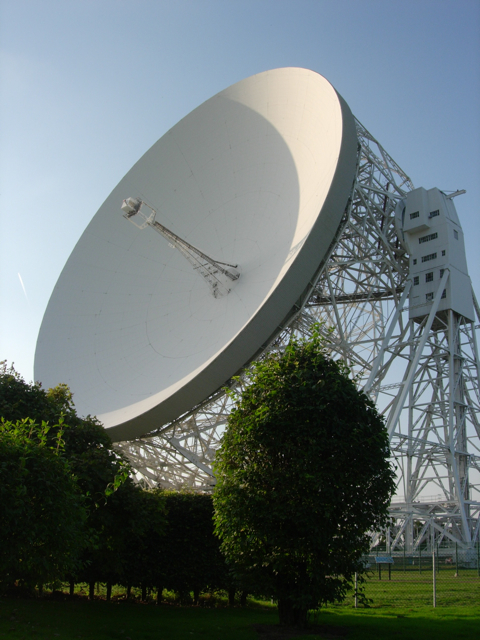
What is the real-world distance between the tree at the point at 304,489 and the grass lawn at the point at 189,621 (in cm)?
106

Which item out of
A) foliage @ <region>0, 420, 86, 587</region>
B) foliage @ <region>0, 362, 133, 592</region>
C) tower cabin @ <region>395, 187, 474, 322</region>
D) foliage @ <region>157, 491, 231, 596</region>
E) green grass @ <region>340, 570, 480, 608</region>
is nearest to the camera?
foliage @ <region>0, 420, 86, 587</region>

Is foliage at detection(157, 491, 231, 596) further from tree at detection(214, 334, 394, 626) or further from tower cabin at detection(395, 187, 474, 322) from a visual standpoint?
tower cabin at detection(395, 187, 474, 322)

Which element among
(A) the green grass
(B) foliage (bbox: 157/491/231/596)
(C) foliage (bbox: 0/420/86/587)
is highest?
(C) foliage (bbox: 0/420/86/587)

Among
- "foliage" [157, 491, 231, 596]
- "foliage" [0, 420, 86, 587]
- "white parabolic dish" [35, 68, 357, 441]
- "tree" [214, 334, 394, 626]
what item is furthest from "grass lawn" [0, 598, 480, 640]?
"white parabolic dish" [35, 68, 357, 441]

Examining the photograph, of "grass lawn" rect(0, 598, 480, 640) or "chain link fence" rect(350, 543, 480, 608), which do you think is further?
"chain link fence" rect(350, 543, 480, 608)

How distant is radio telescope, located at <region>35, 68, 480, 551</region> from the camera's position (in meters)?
20.3

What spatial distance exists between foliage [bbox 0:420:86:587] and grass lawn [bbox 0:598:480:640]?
163cm

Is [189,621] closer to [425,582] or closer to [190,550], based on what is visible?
[190,550]

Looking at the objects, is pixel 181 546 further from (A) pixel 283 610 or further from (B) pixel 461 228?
(B) pixel 461 228

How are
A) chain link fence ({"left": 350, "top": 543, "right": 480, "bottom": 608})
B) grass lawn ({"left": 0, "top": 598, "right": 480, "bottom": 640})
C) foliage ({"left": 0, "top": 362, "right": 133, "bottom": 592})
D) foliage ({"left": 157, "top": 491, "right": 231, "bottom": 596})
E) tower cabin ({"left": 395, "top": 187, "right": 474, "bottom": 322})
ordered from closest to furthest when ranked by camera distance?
grass lawn ({"left": 0, "top": 598, "right": 480, "bottom": 640})
foliage ({"left": 0, "top": 362, "right": 133, "bottom": 592})
chain link fence ({"left": 350, "top": 543, "right": 480, "bottom": 608})
foliage ({"left": 157, "top": 491, "right": 231, "bottom": 596})
tower cabin ({"left": 395, "top": 187, "right": 474, "bottom": 322})

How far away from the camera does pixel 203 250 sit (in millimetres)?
25031

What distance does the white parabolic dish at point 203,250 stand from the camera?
62.8 ft

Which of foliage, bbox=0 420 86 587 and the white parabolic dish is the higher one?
the white parabolic dish

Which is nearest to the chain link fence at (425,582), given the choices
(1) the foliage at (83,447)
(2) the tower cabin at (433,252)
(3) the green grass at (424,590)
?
(3) the green grass at (424,590)
